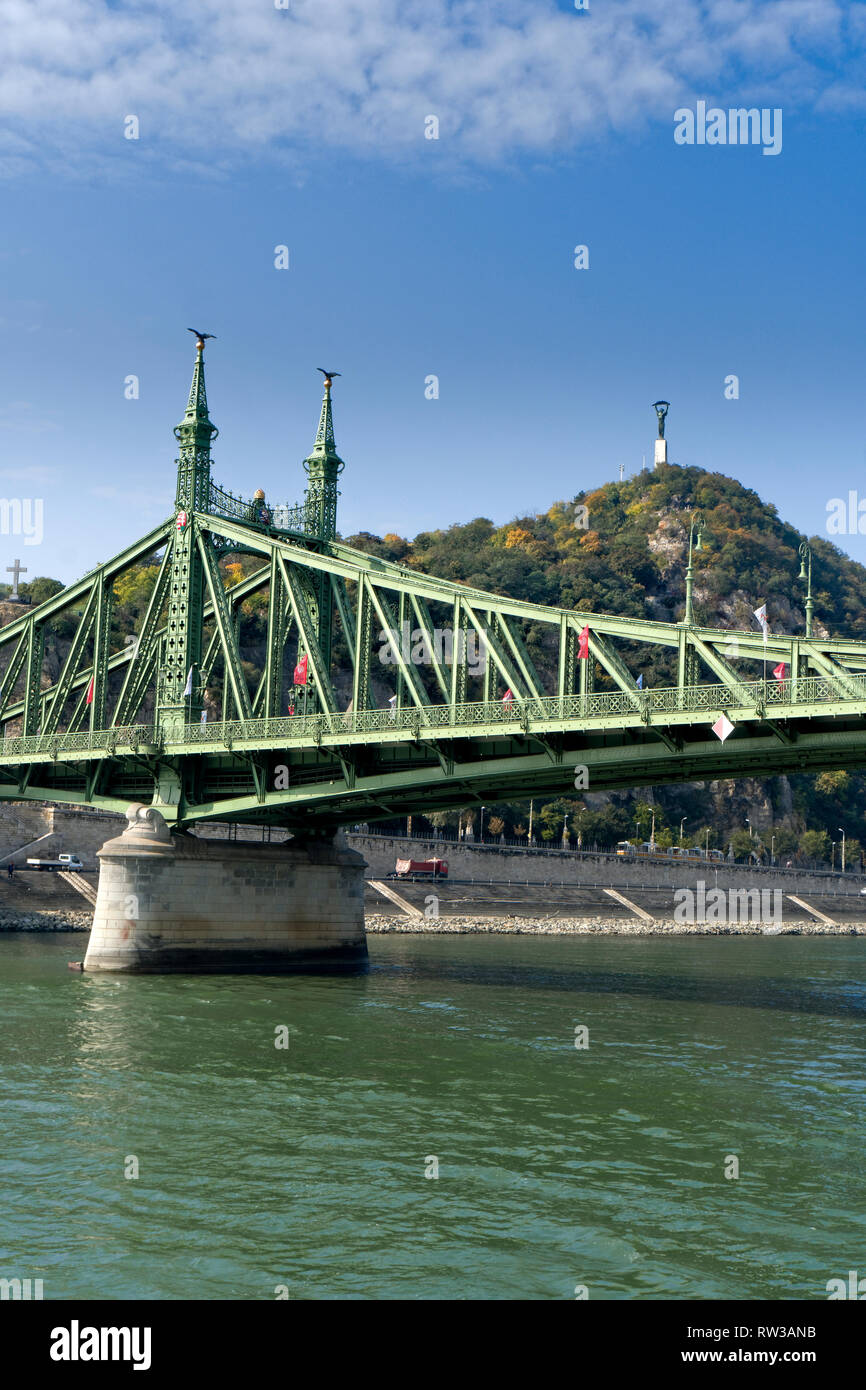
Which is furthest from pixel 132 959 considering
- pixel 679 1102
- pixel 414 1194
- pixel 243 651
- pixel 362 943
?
pixel 243 651

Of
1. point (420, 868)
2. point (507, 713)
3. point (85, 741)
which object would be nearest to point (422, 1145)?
point (507, 713)

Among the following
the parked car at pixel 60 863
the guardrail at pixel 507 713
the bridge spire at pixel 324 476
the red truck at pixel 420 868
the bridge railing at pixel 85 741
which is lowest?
the red truck at pixel 420 868

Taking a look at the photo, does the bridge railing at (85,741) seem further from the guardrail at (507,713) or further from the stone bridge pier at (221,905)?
the stone bridge pier at (221,905)

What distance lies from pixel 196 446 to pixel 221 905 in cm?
2189

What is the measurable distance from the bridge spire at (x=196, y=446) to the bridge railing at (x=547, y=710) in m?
12.3

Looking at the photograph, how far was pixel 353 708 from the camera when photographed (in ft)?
170

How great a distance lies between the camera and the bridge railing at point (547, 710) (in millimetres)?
38031

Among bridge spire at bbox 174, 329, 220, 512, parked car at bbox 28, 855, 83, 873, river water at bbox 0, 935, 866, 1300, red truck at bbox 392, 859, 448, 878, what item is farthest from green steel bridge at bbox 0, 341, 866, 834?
red truck at bbox 392, 859, 448, 878

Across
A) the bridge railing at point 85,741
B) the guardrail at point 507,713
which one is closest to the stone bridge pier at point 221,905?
the bridge railing at point 85,741

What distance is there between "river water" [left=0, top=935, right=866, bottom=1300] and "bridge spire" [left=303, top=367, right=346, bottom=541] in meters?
26.6

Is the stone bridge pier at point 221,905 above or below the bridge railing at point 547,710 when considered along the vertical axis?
below
